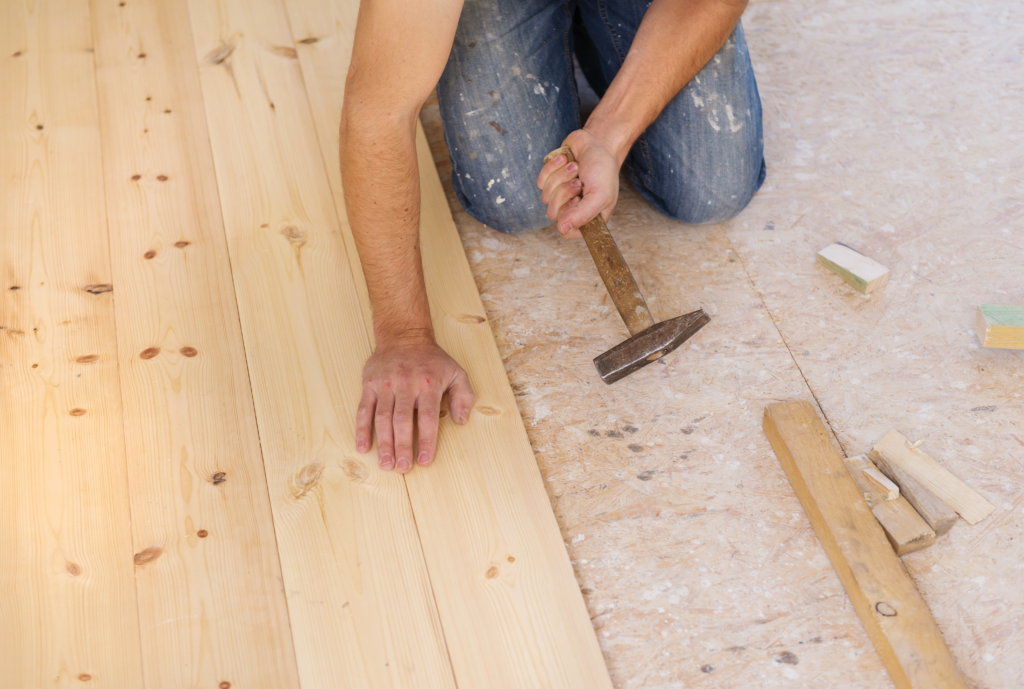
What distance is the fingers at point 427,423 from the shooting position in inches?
60.2

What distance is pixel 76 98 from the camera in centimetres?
217

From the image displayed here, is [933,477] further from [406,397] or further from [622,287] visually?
[406,397]

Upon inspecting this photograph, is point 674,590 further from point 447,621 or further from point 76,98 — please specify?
point 76,98

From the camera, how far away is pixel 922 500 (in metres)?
1.46

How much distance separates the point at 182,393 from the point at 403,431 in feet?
1.71

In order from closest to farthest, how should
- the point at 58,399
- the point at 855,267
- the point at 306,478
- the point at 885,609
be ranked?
the point at 885,609 < the point at 306,478 < the point at 58,399 < the point at 855,267

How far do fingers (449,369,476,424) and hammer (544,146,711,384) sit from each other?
0.92 ft

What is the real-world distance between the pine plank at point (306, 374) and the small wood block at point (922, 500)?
0.94m

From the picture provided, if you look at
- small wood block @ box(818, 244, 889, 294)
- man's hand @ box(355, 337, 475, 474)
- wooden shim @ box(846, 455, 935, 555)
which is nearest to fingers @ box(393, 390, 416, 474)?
man's hand @ box(355, 337, 475, 474)

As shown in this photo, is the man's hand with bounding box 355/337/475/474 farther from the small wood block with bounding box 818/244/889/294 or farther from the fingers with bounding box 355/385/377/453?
the small wood block with bounding box 818/244/889/294

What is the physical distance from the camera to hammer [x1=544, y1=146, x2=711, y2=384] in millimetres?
1510

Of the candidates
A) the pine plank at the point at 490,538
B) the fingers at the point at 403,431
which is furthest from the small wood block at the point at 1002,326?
the fingers at the point at 403,431

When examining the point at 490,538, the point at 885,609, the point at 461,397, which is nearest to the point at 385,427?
the point at 461,397

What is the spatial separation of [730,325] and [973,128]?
1018 mm
